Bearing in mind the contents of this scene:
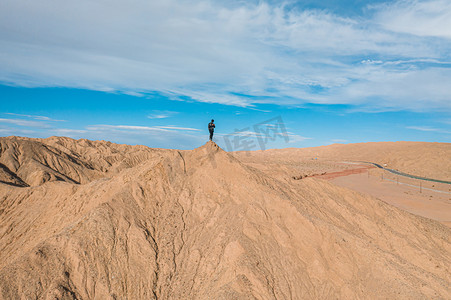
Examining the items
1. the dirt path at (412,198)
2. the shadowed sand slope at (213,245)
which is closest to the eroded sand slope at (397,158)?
the shadowed sand slope at (213,245)

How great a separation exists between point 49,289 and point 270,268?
7043mm

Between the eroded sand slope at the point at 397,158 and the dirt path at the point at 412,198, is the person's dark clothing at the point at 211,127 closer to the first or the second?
the eroded sand slope at the point at 397,158

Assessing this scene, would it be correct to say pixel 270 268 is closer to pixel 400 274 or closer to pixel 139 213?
pixel 400 274

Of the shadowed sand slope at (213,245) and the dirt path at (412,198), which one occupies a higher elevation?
the shadowed sand slope at (213,245)

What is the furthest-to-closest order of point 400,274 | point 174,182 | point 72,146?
point 72,146, point 174,182, point 400,274

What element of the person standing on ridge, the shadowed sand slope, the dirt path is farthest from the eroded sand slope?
the dirt path

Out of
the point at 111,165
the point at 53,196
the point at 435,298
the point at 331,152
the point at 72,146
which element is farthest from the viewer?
the point at 331,152

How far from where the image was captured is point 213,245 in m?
9.57

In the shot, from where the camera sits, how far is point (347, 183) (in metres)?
38.8

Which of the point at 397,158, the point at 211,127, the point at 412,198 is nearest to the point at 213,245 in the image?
the point at 211,127

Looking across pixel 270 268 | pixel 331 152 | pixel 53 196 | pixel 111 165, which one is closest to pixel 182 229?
pixel 270 268

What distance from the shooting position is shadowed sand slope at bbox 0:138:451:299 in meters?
8.42

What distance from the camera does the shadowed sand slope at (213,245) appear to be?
27.6 feet

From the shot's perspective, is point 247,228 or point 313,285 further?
point 247,228
